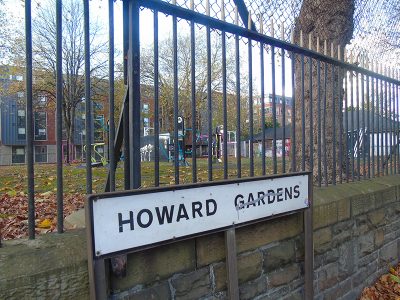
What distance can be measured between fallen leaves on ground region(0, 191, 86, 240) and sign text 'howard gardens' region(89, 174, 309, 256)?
1.35 metres

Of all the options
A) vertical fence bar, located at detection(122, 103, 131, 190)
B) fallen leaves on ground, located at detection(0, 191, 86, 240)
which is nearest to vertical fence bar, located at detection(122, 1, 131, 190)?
vertical fence bar, located at detection(122, 103, 131, 190)

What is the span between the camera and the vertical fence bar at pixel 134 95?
198 centimetres

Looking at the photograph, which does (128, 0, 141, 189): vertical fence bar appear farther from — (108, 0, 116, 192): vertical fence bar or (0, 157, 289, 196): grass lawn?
(0, 157, 289, 196): grass lawn

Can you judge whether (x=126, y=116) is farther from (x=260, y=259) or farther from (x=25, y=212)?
(x=25, y=212)

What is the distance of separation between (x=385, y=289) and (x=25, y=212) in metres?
4.23

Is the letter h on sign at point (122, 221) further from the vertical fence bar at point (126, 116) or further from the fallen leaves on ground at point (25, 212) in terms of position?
the fallen leaves on ground at point (25, 212)

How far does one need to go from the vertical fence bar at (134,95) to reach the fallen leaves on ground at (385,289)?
2875 mm

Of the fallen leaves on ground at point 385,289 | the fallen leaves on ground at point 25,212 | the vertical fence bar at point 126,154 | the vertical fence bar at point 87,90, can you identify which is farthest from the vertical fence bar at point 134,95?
the fallen leaves on ground at point 385,289

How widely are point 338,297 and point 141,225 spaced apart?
239cm

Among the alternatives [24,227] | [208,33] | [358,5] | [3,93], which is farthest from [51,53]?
[208,33]

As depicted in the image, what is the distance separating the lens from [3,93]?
2447 centimetres

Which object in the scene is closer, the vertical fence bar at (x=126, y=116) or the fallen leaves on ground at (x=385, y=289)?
the vertical fence bar at (x=126, y=116)

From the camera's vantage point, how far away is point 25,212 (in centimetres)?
432

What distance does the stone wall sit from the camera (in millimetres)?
1605
